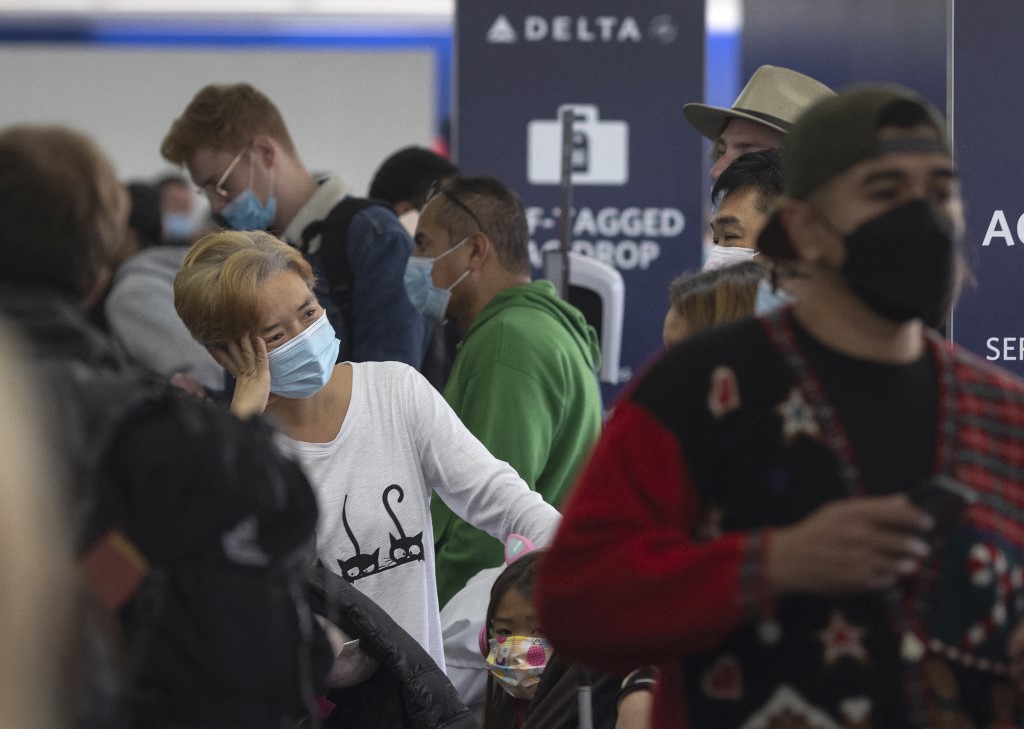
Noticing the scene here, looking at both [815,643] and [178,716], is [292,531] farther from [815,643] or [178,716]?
[815,643]

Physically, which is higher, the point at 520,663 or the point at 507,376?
the point at 507,376

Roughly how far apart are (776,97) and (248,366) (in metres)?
1.46

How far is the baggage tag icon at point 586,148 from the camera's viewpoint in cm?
605

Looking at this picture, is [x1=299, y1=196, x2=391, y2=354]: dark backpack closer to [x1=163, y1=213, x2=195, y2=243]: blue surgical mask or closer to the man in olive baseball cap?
the man in olive baseball cap

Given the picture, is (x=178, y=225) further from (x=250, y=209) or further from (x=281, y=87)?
(x=250, y=209)

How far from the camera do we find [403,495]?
316 cm

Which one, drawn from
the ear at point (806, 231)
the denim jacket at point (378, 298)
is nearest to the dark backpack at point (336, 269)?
the denim jacket at point (378, 298)

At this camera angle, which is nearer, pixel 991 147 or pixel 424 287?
pixel 991 147

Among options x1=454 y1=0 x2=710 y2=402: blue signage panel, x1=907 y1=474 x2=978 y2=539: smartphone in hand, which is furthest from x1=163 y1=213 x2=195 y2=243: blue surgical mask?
x1=907 y1=474 x2=978 y2=539: smartphone in hand

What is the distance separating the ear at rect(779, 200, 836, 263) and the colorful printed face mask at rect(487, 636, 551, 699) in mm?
1412

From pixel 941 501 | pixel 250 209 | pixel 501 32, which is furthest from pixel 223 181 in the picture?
pixel 941 501

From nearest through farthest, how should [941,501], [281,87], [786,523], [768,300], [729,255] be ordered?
[941,501], [786,523], [768,300], [729,255], [281,87]

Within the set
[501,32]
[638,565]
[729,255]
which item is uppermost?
[501,32]

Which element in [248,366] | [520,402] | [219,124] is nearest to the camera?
[248,366]
